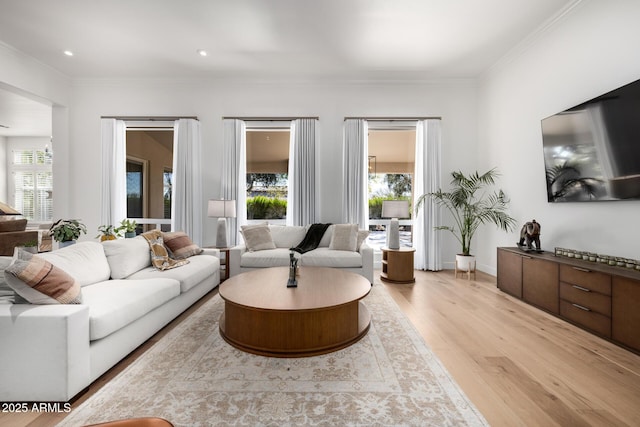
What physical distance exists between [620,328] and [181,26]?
213 inches

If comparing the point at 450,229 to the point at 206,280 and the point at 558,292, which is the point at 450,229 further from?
the point at 206,280

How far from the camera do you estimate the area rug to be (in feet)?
4.95

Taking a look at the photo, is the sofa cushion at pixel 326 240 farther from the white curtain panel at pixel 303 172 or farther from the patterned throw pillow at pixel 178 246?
the patterned throw pillow at pixel 178 246

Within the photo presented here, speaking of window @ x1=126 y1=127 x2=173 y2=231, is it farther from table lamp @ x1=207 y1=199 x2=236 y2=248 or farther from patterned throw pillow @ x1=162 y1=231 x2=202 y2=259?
patterned throw pillow @ x1=162 y1=231 x2=202 y2=259

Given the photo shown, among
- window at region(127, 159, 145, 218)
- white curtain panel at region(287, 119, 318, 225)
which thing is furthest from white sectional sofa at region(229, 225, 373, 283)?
window at region(127, 159, 145, 218)

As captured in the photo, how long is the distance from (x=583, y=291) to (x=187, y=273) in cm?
385

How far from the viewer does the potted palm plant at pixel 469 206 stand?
445 cm

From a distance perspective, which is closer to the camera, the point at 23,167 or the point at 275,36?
the point at 275,36

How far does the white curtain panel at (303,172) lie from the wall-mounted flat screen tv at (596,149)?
3.27m

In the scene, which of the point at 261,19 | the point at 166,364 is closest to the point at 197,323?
the point at 166,364

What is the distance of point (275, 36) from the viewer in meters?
3.75

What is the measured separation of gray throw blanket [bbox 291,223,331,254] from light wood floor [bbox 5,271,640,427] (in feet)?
5.43

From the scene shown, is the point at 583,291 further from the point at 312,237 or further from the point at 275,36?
the point at 275,36

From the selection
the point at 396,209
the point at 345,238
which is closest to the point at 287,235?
the point at 345,238
